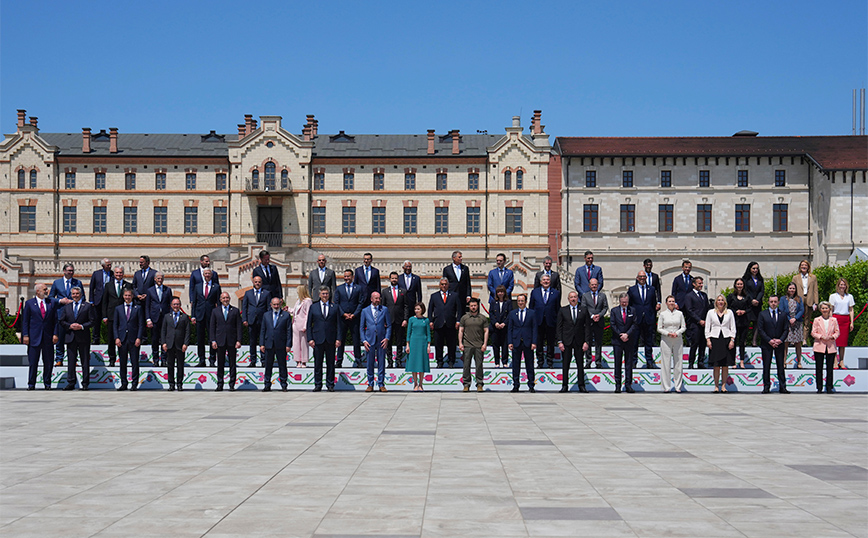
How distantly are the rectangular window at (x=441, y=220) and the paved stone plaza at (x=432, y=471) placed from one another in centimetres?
4363

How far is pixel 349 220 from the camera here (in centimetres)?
5719

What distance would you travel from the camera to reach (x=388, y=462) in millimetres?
8414

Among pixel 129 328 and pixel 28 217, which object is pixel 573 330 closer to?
pixel 129 328

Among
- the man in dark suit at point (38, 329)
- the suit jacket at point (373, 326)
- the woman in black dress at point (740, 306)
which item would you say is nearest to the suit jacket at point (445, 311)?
the suit jacket at point (373, 326)

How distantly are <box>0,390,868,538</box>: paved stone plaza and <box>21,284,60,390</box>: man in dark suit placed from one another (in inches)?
134

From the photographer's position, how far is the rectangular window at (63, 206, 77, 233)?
56.8m

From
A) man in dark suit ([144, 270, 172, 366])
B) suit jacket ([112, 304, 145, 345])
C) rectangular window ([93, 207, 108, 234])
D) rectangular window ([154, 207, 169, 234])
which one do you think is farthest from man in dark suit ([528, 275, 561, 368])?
rectangular window ([93, 207, 108, 234])

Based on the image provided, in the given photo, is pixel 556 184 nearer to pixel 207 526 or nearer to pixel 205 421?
pixel 205 421

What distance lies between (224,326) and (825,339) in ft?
36.4

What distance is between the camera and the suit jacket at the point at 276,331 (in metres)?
16.7

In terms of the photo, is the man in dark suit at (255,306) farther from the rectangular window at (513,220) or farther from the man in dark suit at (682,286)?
the rectangular window at (513,220)

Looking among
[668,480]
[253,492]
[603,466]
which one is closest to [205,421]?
[253,492]

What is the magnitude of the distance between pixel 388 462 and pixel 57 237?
177ft

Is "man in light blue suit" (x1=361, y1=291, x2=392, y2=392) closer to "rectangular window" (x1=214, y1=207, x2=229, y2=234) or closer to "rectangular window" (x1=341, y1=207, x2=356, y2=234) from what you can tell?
"rectangular window" (x1=341, y1=207, x2=356, y2=234)
